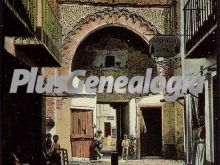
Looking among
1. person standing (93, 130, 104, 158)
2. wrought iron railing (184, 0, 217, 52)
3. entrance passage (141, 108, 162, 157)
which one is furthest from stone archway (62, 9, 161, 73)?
wrought iron railing (184, 0, 217, 52)

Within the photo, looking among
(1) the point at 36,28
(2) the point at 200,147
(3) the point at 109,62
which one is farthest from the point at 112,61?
(2) the point at 200,147

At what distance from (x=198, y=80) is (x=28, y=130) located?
336cm

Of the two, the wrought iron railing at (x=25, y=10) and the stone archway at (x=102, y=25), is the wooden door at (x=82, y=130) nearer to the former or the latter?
the stone archway at (x=102, y=25)

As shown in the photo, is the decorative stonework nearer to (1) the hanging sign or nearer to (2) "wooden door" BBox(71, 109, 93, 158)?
(2) "wooden door" BBox(71, 109, 93, 158)

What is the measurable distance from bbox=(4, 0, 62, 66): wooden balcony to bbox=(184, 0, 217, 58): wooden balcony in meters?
2.05

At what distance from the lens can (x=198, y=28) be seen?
25.2 ft

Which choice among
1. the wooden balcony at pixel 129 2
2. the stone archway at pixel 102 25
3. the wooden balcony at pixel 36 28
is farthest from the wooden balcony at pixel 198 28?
the stone archway at pixel 102 25

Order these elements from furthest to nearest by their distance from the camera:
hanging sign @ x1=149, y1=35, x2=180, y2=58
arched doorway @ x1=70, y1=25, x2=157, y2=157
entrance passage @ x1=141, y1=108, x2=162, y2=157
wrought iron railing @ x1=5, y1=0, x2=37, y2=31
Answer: entrance passage @ x1=141, y1=108, x2=162, y2=157 < arched doorway @ x1=70, y1=25, x2=157, y2=157 < hanging sign @ x1=149, y1=35, x2=180, y2=58 < wrought iron railing @ x1=5, y1=0, x2=37, y2=31

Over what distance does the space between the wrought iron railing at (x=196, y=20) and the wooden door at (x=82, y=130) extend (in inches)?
97.8

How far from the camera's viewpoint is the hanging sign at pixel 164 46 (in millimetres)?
6659

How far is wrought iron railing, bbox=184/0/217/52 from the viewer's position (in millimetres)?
7338

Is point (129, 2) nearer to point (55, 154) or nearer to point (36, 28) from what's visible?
point (36, 28)

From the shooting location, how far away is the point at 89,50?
9.37 m

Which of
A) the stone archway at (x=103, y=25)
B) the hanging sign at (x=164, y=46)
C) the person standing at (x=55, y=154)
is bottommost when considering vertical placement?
the person standing at (x=55, y=154)
